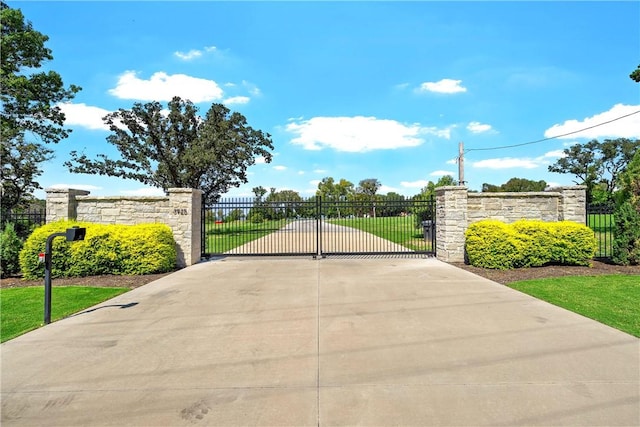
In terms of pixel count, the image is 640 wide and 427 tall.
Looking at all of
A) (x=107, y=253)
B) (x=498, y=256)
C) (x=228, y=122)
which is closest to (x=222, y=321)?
(x=107, y=253)

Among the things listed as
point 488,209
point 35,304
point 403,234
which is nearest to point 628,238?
point 488,209

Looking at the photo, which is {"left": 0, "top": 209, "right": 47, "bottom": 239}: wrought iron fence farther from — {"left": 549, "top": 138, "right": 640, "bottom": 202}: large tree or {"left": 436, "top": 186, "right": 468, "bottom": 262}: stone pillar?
{"left": 549, "top": 138, "right": 640, "bottom": 202}: large tree

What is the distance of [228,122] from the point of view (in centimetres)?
2370

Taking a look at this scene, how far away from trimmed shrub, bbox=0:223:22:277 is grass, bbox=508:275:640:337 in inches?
485

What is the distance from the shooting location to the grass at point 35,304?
4.86m

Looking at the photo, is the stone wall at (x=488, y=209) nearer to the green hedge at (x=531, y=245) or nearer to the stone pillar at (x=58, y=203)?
the green hedge at (x=531, y=245)

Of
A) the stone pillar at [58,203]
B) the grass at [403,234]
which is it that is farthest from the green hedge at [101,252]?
the grass at [403,234]

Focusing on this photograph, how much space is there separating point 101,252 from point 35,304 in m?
2.53

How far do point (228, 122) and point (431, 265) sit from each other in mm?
18954

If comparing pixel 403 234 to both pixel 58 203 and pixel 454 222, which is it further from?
pixel 58 203

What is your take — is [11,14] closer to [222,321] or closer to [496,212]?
[222,321]

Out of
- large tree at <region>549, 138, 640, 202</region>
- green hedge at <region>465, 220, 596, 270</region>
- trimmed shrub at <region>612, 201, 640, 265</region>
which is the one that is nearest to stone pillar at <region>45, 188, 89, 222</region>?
green hedge at <region>465, 220, 596, 270</region>

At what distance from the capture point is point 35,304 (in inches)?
237

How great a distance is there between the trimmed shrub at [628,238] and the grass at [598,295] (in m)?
1.81
